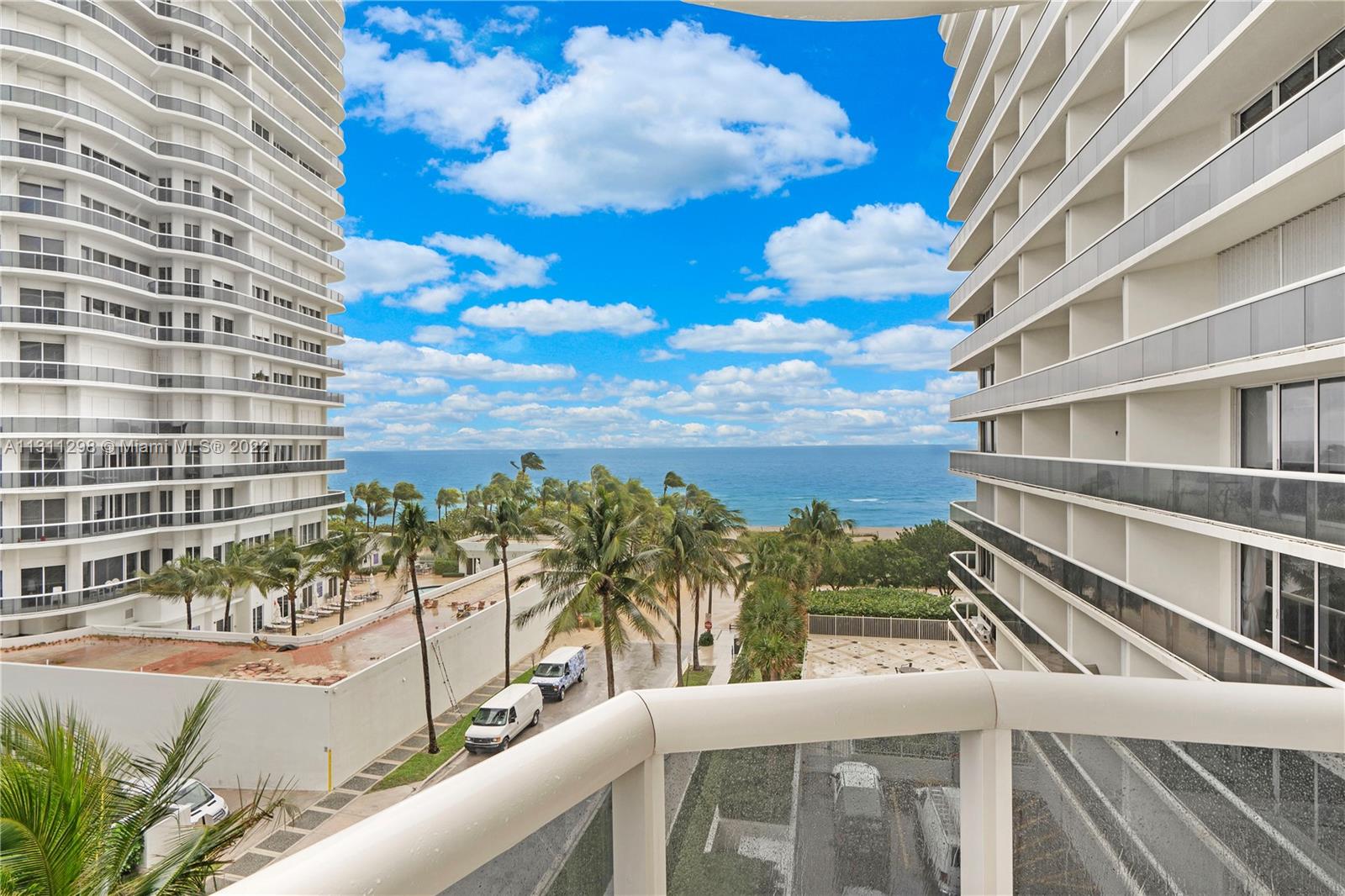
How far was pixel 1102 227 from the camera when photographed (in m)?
12.5

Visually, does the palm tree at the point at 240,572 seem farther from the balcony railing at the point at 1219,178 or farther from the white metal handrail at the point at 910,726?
the white metal handrail at the point at 910,726

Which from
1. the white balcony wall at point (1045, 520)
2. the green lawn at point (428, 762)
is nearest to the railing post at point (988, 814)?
the white balcony wall at point (1045, 520)

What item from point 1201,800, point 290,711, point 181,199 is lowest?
point 290,711

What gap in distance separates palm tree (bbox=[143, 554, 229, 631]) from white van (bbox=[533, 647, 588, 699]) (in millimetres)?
11042

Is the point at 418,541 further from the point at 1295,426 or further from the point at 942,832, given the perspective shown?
the point at 942,832

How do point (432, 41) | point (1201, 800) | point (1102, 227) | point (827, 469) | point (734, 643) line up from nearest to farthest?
point (1201, 800) < point (1102, 227) < point (734, 643) < point (432, 41) < point (827, 469)

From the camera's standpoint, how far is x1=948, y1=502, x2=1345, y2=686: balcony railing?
300 inches

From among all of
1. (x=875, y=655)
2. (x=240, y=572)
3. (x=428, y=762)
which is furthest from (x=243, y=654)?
(x=875, y=655)

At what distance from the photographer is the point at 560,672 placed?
20.8 metres

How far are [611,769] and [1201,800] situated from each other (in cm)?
96

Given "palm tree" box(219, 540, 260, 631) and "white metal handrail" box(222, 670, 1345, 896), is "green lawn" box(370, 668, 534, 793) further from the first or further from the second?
"white metal handrail" box(222, 670, 1345, 896)

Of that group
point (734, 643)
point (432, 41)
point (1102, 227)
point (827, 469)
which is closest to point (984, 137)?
point (1102, 227)

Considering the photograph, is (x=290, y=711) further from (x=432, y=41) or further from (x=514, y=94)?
(x=514, y=94)

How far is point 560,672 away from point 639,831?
21036 mm
